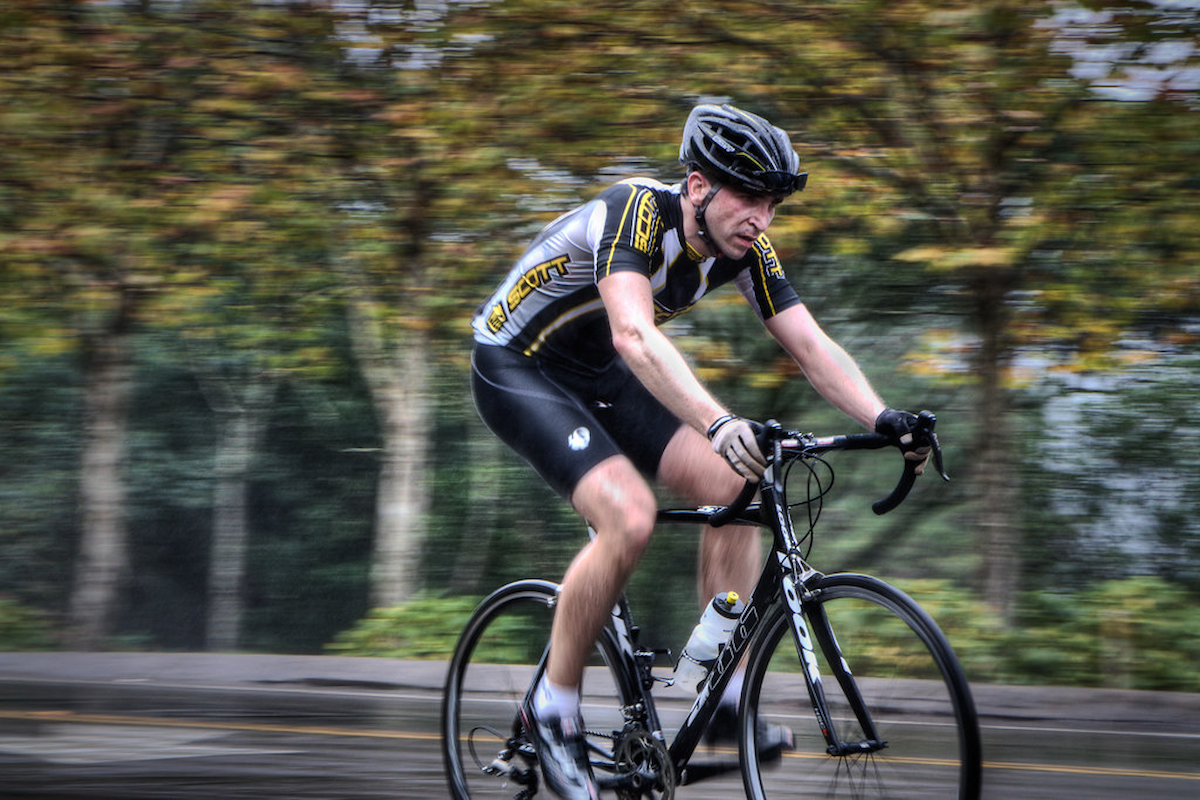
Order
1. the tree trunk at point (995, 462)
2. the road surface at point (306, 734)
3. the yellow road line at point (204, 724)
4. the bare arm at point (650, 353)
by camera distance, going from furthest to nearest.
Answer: the tree trunk at point (995, 462) < the yellow road line at point (204, 724) < the road surface at point (306, 734) < the bare arm at point (650, 353)

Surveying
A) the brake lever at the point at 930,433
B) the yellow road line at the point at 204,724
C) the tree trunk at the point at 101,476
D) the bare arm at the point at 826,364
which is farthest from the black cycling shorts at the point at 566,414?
the tree trunk at the point at 101,476

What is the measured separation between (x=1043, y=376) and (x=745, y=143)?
18.0 feet

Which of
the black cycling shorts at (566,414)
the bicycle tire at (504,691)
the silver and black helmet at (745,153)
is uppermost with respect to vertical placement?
the silver and black helmet at (745,153)

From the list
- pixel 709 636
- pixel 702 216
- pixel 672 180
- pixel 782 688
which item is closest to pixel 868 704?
pixel 782 688

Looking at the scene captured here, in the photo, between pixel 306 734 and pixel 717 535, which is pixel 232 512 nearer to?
pixel 306 734

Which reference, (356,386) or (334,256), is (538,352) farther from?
(356,386)

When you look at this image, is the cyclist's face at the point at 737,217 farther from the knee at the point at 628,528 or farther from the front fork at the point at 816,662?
the front fork at the point at 816,662

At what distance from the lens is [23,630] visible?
1266 cm

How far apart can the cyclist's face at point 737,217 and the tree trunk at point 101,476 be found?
862 cm

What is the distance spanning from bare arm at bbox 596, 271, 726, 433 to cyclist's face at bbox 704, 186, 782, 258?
234 millimetres

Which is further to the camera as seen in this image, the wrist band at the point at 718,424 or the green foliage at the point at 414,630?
the green foliage at the point at 414,630

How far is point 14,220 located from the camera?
986cm

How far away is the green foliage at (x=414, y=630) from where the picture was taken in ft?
30.1

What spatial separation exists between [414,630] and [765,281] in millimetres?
6147
